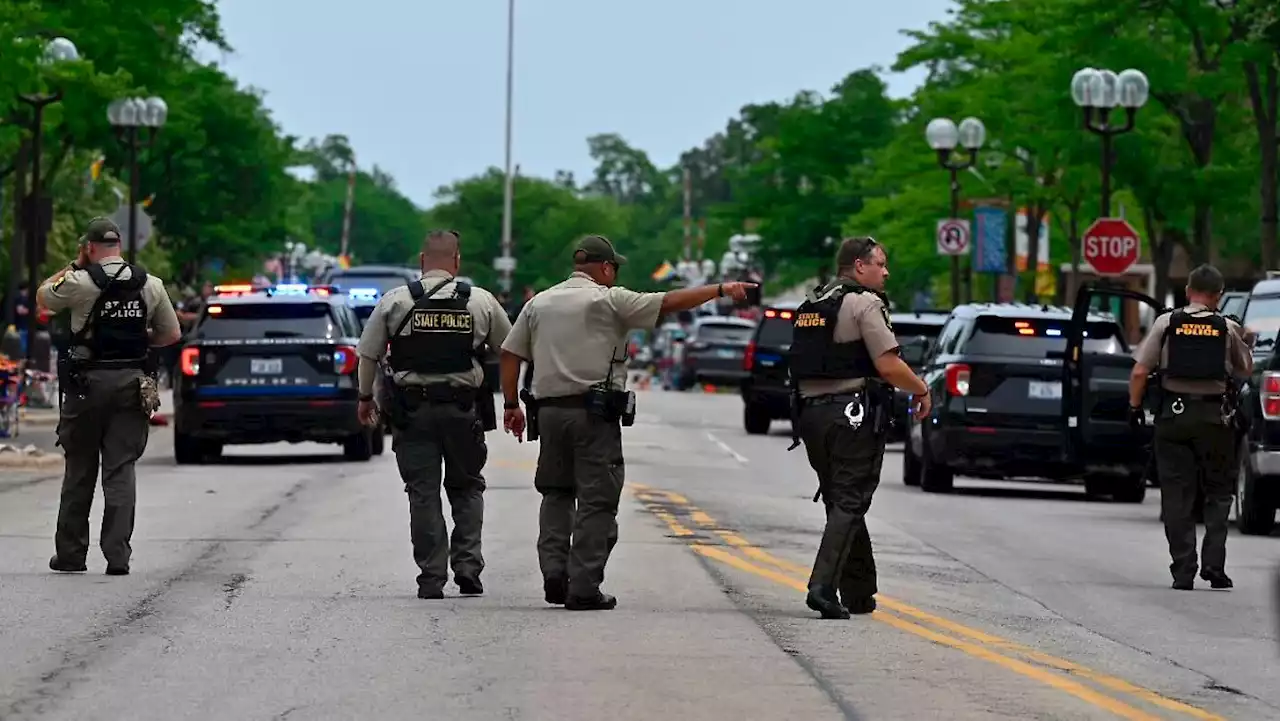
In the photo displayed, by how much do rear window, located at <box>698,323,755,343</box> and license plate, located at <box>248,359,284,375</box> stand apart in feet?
109

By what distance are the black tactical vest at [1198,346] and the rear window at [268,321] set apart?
41.1 feet

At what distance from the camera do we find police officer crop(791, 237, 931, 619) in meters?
13.3

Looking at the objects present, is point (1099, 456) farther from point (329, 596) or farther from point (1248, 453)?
point (329, 596)

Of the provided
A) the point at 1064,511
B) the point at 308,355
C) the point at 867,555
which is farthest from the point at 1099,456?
the point at 867,555

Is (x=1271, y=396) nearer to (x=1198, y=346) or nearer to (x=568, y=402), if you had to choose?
(x=1198, y=346)

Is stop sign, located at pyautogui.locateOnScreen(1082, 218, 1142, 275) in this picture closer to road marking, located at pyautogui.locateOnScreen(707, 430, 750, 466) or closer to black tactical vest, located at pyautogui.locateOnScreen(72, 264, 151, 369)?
road marking, located at pyautogui.locateOnScreen(707, 430, 750, 466)

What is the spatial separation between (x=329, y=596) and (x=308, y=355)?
1352 cm

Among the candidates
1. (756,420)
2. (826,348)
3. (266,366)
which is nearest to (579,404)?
(826,348)

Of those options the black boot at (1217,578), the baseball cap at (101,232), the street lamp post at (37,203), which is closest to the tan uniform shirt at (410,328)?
the baseball cap at (101,232)

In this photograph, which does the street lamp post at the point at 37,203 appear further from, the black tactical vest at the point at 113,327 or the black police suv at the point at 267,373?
the black tactical vest at the point at 113,327

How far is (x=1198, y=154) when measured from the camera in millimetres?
43562

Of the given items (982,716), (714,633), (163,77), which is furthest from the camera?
(163,77)

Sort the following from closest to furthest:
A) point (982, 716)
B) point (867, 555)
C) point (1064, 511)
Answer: point (982, 716) → point (867, 555) → point (1064, 511)

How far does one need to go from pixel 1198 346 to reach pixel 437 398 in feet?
16.3
